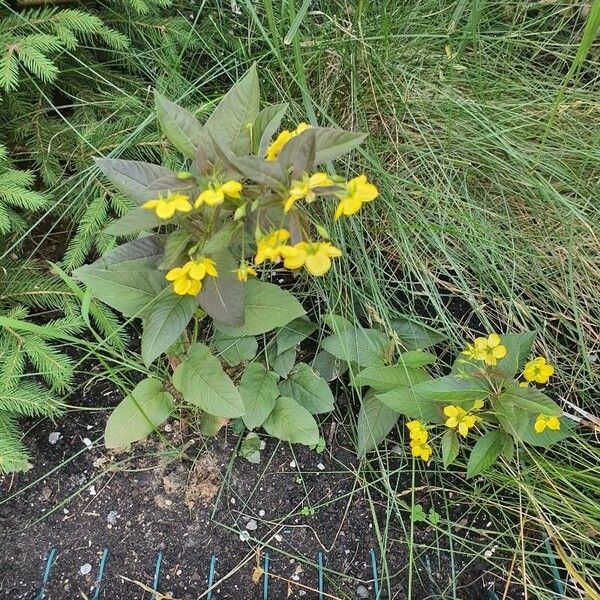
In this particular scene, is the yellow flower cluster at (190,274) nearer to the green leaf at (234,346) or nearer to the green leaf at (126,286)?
the green leaf at (126,286)

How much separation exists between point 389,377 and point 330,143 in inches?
19.4

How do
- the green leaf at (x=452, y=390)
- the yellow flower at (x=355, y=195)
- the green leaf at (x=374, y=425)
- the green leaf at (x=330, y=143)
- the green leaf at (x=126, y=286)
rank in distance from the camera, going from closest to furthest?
the yellow flower at (x=355, y=195) → the green leaf at (x=330, y=143) → the green leaf at (x=126, y=286) → the green leaf at (x=452, y=390) → the green leaf at (x=374, y=425)

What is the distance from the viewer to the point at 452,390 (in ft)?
3.80

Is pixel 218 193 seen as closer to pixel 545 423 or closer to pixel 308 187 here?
pixel 308 187

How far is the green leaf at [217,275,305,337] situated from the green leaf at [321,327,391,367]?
0.61 feet

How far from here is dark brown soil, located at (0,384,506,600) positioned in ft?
3.93

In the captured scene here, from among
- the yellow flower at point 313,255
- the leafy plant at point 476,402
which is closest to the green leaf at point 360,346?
the leafy plant at point 476,402

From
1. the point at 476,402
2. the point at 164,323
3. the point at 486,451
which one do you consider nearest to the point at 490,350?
the point at 476,402

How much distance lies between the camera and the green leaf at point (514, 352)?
46.6 inches

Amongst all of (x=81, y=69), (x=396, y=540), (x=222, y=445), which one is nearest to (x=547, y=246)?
(x=396, y=540)

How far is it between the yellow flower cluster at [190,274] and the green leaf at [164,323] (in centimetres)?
12

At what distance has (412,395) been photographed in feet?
3.95

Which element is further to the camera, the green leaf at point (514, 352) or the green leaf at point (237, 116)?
the green leaf at point (514, 352)

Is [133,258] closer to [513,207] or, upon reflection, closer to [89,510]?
[89,510]
